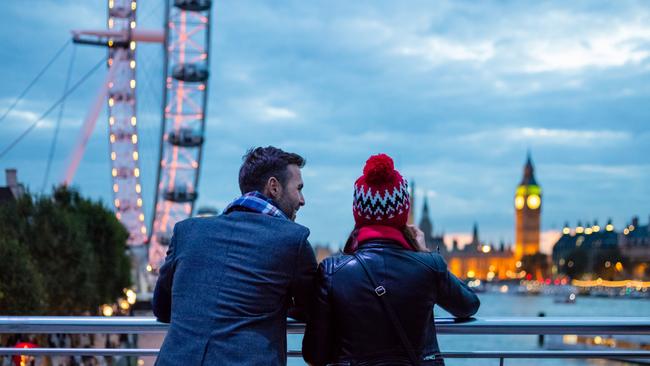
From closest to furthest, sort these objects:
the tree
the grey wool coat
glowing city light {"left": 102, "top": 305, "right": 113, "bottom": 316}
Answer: the grey wool coat → the tree → glowing city light {"left": 102, "top": 305, "right": 113, "bottom": 316}

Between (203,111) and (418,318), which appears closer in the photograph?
(418,318)

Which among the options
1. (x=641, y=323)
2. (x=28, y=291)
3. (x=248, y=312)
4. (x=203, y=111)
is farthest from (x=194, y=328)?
(x=203, y=111)

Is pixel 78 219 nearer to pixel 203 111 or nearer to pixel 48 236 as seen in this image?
pixel 48 236

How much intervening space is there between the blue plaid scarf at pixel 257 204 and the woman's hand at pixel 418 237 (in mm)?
450

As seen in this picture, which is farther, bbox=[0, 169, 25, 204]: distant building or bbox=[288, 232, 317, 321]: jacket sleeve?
bbox=[0, 169, 25, 204]: distant building

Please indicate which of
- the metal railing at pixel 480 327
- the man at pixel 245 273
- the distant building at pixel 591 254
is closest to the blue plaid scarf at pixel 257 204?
the man at pixel 245 273

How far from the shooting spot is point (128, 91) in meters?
55.8

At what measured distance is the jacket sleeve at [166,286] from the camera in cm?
385

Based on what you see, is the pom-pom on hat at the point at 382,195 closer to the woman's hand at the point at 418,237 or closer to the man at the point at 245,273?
the woman's hand at the point at 418,237

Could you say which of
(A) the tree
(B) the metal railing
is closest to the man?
(B) the metal railing

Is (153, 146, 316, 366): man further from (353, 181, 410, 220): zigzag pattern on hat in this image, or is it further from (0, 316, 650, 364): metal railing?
(0, 316, 650, 364): metal railing

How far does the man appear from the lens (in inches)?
139

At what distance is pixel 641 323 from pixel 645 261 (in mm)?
185706

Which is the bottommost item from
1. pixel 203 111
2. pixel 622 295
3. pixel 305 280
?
pixel 622 295
